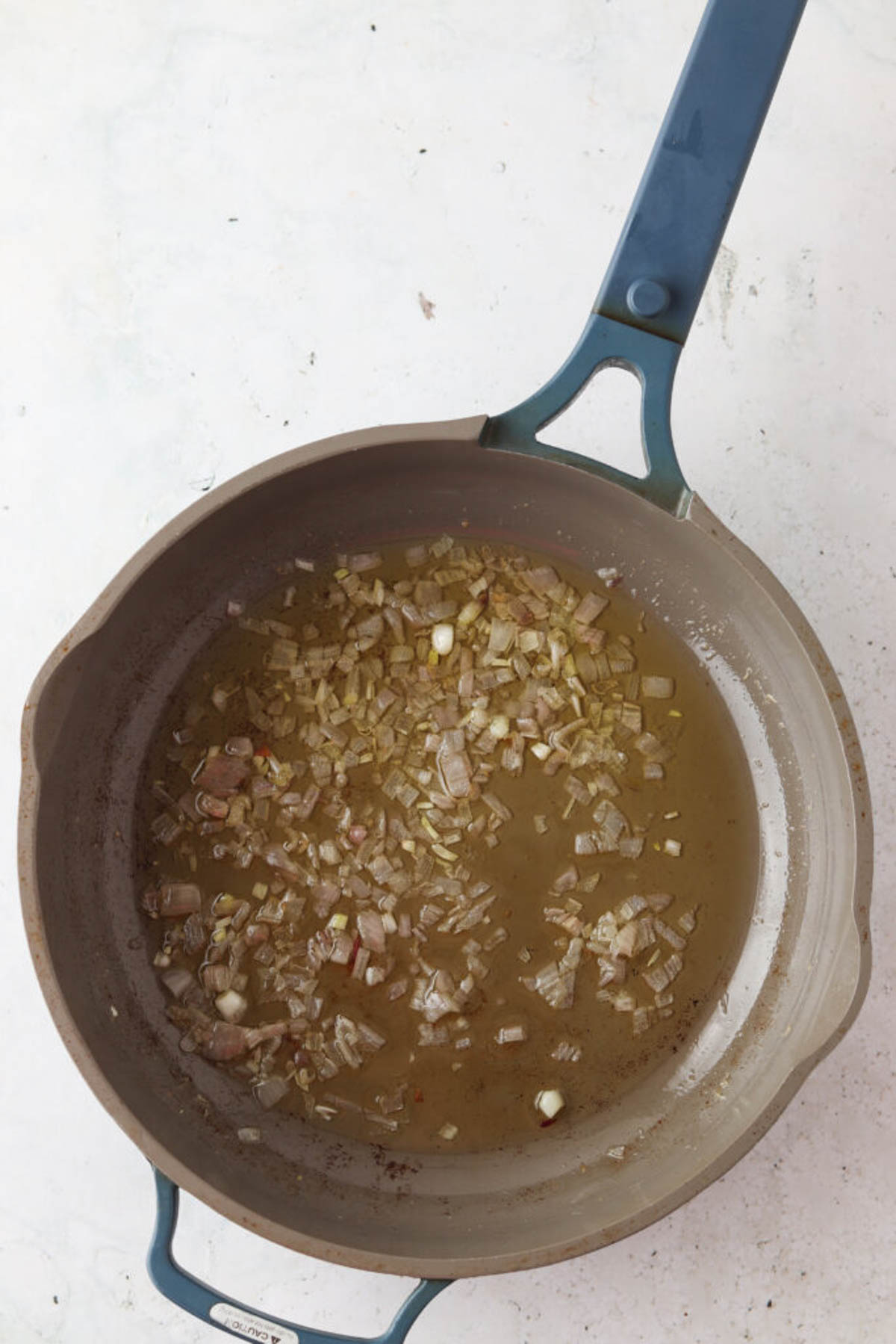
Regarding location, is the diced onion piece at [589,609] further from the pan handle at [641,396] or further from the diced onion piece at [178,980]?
the diced onion piece at [178,980]

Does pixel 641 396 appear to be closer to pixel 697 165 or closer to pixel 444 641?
pixel 697 165

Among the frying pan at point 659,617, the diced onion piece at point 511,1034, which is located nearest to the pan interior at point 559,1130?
the frying pan at point 659,617

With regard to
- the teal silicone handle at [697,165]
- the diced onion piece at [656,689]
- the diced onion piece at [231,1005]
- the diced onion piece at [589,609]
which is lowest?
the diced onion piece at [231,1005]

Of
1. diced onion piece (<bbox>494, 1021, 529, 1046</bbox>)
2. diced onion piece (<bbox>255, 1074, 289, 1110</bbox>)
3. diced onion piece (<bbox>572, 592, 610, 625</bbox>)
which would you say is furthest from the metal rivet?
diced onion piece (<bbox>255, 1074, 289, 1110</bbox>)

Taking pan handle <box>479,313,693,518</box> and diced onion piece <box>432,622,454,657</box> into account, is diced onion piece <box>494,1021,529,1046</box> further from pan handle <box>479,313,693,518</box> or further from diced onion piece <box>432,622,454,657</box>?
pan handle <box>479,313,693,518</box>

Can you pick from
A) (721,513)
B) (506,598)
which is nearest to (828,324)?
(721,513)

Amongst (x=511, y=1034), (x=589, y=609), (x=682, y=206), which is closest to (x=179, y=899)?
(x=511, y=1034)
